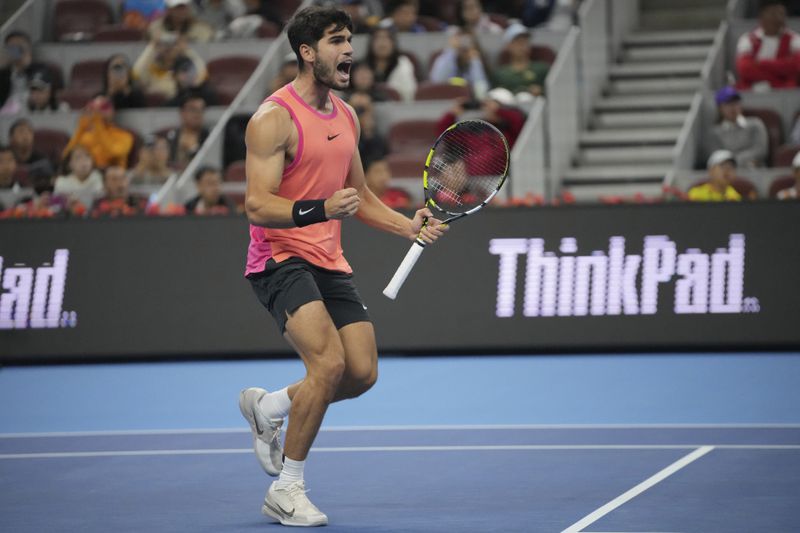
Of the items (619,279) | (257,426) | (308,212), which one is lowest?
(619,279)

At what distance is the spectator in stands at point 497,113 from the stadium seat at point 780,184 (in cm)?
261

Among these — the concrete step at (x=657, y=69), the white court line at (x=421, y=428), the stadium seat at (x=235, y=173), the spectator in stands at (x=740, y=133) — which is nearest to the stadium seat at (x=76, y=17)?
the stadium seat at (x=235, y=173)

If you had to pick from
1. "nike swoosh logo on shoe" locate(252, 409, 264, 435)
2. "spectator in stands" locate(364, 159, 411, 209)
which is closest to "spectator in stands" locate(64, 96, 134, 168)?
"spectator in stands" locate(364, 159, 411, 209)

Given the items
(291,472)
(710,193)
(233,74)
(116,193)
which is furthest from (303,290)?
(233,74)

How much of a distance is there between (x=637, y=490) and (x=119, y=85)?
36.1 ft

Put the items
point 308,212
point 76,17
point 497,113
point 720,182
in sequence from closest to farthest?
point 308,212, point 720,182, point 497,113, point 76,17

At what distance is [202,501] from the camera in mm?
6348

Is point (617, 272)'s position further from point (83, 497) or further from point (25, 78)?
point (25, 78)

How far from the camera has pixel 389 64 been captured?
1567 cm

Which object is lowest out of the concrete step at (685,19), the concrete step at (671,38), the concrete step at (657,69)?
the concrete step at (657,69)

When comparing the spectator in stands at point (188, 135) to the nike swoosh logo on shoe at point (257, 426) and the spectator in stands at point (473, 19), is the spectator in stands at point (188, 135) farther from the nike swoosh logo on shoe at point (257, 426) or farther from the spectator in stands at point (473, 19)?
the nike swoosh logo on shoe at point (257, 426)

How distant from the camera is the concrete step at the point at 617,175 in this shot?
1517cm

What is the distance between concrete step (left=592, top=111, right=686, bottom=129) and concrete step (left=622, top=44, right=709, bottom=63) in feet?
3.66

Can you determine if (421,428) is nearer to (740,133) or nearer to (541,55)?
(740,133)
